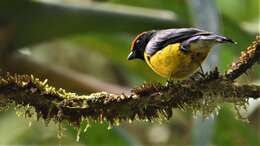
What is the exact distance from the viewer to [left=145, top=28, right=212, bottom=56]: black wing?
228 cm

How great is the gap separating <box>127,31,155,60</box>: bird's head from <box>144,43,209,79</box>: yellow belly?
1.21ft

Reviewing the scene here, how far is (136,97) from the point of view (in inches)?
77.4

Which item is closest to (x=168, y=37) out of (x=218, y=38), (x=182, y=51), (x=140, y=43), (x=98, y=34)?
(x=182, y=51)

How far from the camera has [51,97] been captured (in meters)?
1.96

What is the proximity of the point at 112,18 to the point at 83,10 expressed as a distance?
142 mm

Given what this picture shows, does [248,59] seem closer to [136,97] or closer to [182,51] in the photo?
[136,97]

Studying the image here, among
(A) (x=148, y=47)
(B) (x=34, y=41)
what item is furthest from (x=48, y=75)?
(A) (x=148, y=47)

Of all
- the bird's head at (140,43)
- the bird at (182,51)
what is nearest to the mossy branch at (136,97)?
the bird at (182,51)

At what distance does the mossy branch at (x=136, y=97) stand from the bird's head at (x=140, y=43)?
29.1 inches

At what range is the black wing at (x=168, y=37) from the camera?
2.28 meters

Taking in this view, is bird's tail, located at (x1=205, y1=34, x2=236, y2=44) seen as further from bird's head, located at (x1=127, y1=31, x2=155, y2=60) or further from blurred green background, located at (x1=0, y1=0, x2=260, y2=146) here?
blurred green background, located at (x1=0, y1=0, x2=260, y2=146)

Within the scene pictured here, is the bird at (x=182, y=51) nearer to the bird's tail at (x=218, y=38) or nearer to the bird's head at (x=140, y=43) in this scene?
the bird's tail at (x=218, y=38)

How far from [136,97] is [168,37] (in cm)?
48

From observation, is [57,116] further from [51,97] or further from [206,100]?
[206,100]
